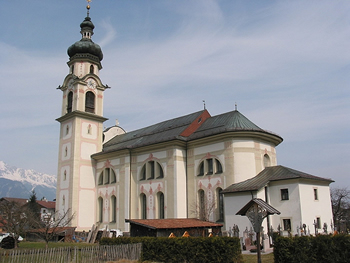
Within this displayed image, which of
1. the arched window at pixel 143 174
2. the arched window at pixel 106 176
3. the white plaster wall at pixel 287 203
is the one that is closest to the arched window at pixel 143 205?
the arched window at pixel 143 174

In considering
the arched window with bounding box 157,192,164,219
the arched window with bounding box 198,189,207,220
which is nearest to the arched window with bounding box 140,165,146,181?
the arched window with bounding box 157,192,164,219

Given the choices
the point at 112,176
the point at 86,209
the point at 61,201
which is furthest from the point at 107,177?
the point at 61,201

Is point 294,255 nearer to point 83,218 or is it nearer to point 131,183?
point 131,183

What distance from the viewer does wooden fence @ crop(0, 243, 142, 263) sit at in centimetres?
1594

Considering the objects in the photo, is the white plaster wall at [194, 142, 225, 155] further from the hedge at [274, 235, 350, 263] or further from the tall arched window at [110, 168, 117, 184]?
the hedge at [274, 235, 350, 263]

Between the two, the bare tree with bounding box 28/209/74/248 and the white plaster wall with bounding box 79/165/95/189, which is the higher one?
the white plaster wall with bounding box 79/165/95/189

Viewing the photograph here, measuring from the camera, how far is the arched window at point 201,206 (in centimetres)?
3004

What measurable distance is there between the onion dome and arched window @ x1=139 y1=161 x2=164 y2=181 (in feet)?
56.0

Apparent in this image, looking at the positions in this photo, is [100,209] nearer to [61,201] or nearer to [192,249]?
[61,201]

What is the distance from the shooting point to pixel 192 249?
1666 centimetres

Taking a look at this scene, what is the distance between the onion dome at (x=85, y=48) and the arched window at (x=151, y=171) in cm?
1706

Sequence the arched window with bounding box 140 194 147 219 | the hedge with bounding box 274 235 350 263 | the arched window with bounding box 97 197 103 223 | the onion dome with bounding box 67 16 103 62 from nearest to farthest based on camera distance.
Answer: the hedge with bounding box 274 235 350 263
the arched window with bounding box 140 194 147 219
the arched window with bounding box 97 197 103 223
the onion dome with bounding box 67 16 103 62

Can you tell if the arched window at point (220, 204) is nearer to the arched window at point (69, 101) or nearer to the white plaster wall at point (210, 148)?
the white plaster wall at point (210, 148)

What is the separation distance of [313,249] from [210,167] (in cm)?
1828
